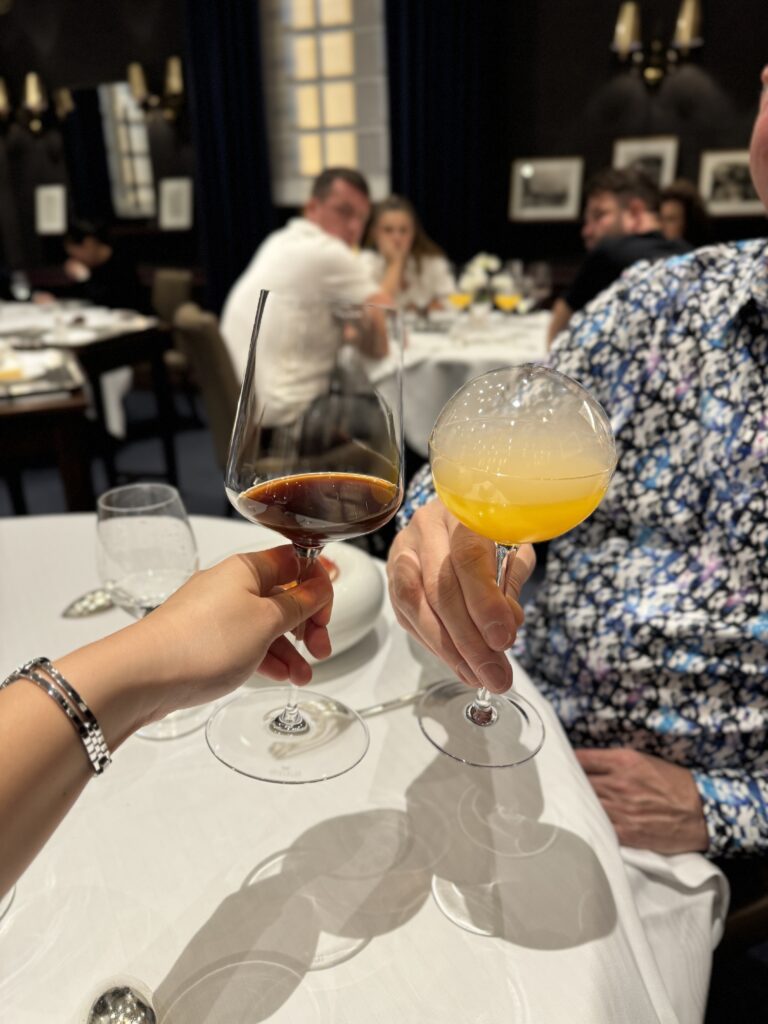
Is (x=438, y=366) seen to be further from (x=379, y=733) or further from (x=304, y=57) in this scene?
(x=304, y=57)

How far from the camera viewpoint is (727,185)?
5.07 m

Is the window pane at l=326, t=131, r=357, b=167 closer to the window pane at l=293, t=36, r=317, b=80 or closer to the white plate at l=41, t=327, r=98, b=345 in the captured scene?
the window pane at l=293, t=36, r=317, b=80

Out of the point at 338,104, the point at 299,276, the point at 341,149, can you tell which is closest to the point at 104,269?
the point at 341,149

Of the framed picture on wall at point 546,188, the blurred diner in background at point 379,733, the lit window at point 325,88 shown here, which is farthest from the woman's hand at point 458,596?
the lit window at point 325,88

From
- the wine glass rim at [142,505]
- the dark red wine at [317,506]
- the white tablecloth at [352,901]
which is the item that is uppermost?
the dark red wine at [317,506]

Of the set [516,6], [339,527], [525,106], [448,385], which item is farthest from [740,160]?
[339,527]

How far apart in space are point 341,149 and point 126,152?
7.79ft

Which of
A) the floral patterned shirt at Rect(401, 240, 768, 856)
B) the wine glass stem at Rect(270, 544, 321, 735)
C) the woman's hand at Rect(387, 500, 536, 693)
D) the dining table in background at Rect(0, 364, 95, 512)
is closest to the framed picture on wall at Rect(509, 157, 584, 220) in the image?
the dining table in background at Rect(0, 364, 95, 512)

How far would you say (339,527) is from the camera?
70 cm

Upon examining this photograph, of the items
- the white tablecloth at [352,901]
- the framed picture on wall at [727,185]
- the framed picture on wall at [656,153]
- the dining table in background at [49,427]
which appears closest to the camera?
the white tablecloth at [352,901]

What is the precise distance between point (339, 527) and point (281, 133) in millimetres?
6705

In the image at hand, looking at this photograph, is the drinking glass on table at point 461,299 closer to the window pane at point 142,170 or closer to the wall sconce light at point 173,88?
the wall sconce light at point 173,88

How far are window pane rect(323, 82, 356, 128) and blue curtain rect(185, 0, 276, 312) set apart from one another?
55cm

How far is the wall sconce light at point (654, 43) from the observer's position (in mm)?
4621
